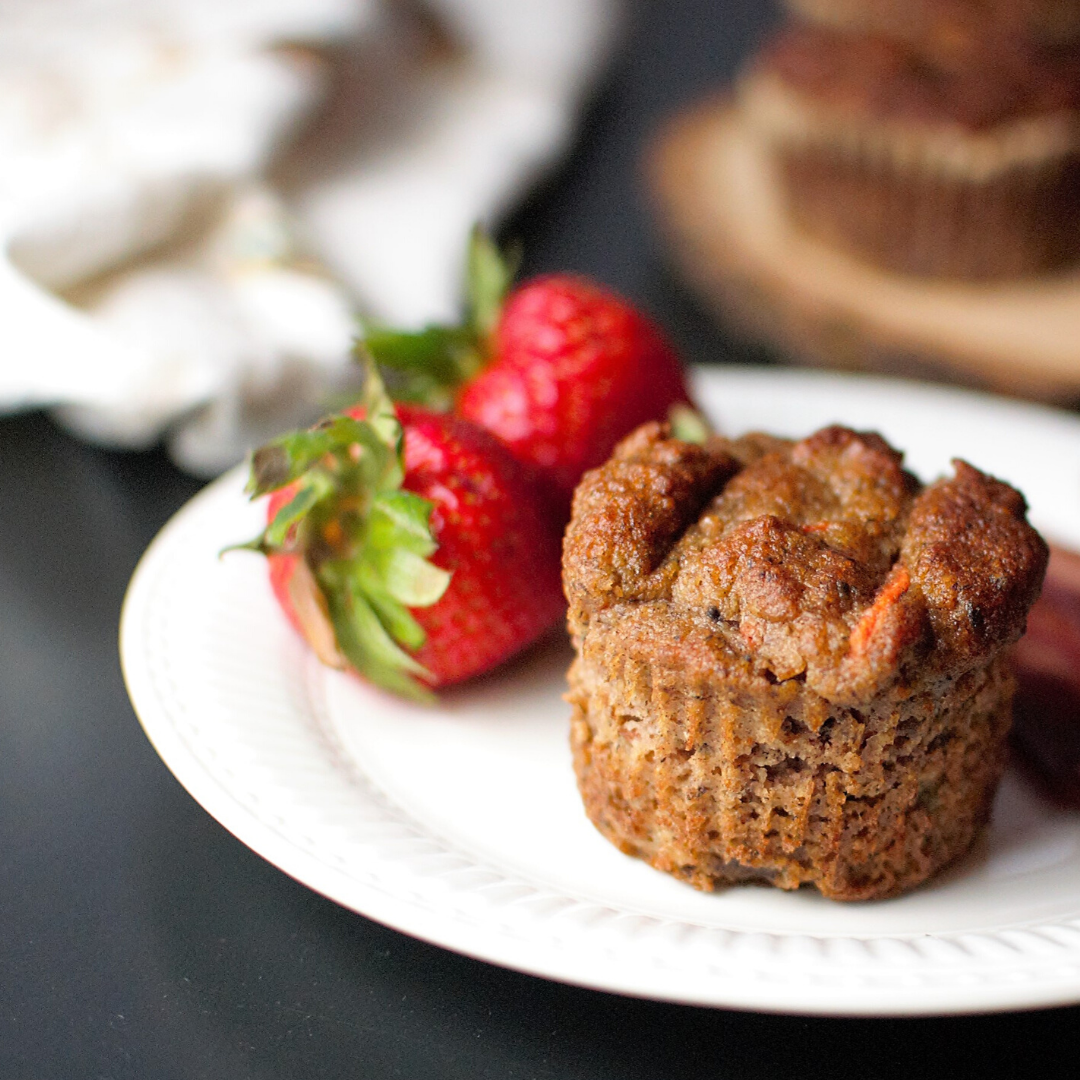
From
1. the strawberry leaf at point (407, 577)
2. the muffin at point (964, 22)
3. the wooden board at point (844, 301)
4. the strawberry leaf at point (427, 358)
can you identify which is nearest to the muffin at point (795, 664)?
the strawberry leaf at point (407, 577)

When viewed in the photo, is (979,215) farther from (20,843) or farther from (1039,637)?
(20,843)

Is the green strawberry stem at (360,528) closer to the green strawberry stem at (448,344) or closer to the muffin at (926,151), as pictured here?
the green strawberry stem at (448,344)

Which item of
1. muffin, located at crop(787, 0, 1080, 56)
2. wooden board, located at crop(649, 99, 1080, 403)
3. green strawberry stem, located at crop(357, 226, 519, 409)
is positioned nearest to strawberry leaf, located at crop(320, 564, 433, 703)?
green strawberry stem, located at crop(357, 226, 519, 409)

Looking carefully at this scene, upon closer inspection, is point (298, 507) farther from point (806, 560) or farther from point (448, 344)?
point (806, 560)

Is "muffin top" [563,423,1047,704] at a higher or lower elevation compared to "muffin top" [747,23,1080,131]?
lower

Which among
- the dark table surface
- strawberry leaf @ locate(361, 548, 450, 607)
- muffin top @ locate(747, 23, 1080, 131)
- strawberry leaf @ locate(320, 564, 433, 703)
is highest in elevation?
muffin top @ locate(747, 23, 1080, 131)

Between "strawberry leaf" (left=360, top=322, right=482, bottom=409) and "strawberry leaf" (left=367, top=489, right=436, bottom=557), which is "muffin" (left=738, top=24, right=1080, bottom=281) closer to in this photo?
"strawberry leaf" (left=360, top=322, right=482, bottom=409)

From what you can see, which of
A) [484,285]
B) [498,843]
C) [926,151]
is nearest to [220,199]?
[484,285]
